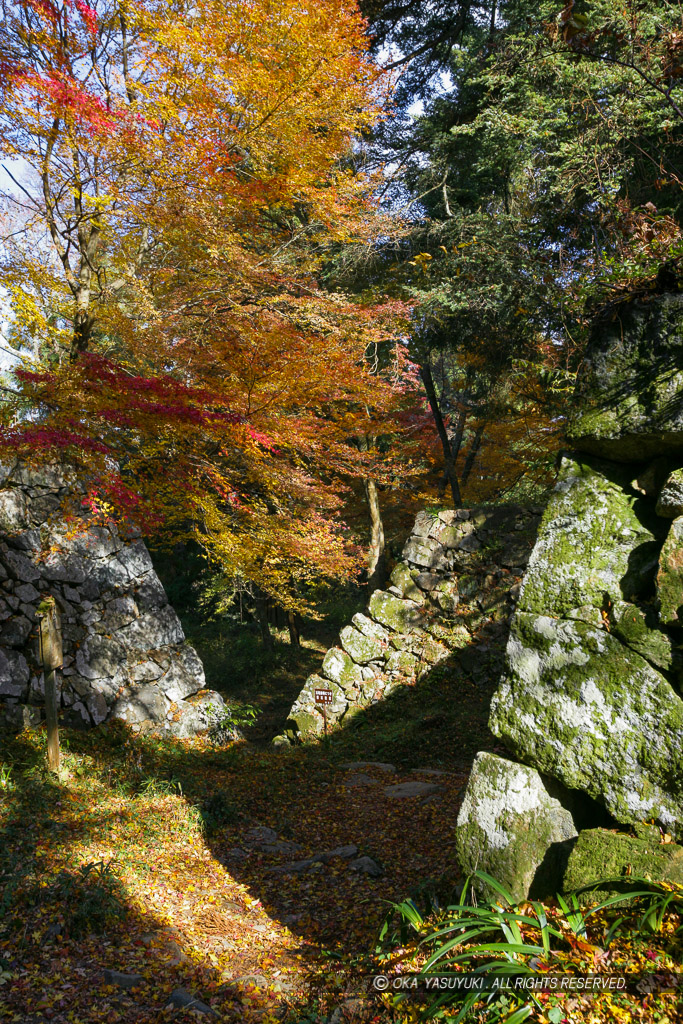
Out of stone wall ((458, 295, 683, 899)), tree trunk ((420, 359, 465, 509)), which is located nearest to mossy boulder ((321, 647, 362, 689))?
tree trunk ((420, 359, 465, 509))

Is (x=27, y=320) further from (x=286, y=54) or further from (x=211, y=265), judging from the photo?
(x=286, y=54)

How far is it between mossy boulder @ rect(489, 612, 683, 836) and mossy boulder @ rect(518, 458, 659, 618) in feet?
0.50

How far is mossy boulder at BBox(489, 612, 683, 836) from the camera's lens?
262cm

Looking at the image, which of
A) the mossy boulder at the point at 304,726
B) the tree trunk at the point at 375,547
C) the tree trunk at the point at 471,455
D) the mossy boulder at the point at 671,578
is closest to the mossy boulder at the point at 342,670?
the mossy boulder at the point at 304,726

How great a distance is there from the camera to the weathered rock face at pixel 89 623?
26.9ft

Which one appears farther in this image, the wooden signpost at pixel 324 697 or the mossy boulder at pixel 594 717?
the wooden signpost at pixel 324 697

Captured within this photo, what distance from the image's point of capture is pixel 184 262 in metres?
9.38

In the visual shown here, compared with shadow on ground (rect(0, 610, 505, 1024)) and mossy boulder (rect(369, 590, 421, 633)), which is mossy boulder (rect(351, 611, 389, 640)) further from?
shadow on ground (rect(0, 610, 505, 1024))

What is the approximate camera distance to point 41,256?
8016 millimetres

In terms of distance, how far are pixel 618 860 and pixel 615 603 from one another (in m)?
1.13

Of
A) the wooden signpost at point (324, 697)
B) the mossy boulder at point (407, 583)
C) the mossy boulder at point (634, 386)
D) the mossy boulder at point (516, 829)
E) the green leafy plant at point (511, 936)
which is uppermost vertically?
the mossy boulder at point (634, 386)

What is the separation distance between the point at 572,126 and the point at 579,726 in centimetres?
854

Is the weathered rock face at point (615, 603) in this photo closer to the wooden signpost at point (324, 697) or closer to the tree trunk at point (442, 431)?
the wooden signpost at point (324, 697)

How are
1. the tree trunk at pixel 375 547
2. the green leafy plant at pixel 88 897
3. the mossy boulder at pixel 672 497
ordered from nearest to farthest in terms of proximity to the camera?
the mossy boulder at pixel 672 497
the green leafy plant at pixel 88 897
the tree trunk at pixel 375 547
